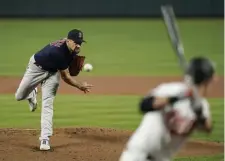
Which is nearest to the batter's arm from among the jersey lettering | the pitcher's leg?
the jersey lettering

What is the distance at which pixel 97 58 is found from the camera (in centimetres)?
1870

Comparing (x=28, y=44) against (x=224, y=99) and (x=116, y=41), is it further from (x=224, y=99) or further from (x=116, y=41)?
(x=224, y=99)

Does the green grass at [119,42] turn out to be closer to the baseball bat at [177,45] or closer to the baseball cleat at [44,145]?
the baseball cleat at [44,145]

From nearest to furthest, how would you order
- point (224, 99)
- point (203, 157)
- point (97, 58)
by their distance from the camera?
point (203, 157), point (224, 99), point (97, 58)

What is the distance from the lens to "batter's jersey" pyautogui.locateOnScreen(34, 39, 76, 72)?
8.18 m

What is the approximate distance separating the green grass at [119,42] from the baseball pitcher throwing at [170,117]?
11454mm

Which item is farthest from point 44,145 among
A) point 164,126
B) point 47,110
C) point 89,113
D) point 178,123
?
point 178,123

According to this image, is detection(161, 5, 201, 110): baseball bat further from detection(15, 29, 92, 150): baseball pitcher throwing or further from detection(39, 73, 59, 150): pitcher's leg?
detection(39, 73, 59, 150): pitcher's leg

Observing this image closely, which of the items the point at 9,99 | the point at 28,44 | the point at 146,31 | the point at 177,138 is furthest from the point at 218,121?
the point at 146,31

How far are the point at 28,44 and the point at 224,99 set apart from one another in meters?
10.5

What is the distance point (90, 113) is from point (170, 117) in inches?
275
